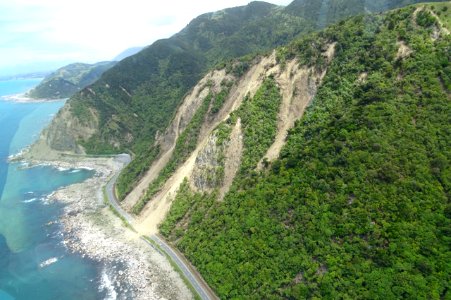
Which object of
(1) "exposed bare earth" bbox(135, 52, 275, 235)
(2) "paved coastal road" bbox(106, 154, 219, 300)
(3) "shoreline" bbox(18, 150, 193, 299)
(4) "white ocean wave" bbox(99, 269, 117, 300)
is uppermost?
(1) "exposed bare earth" bbox(135, 52, 275, 235)

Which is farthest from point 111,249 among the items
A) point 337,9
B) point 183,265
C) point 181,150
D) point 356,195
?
point 337,9

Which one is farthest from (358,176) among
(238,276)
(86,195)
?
(86,195)

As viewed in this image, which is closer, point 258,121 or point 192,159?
point 258,121

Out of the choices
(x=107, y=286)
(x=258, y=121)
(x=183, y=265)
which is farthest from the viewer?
(x=258, y=121)

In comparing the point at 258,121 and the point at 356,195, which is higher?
the point at 258,121

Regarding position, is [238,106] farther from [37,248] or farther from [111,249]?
[37,248]

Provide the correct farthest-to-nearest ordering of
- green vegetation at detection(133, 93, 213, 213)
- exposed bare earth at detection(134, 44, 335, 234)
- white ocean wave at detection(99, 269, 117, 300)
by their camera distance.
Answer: green vegetation at detection(133, 93, 213, 213) < exposed bare earth at detection(134, 44, 335, 234) < white ocean wave at detection(99, 269, 117, 300)

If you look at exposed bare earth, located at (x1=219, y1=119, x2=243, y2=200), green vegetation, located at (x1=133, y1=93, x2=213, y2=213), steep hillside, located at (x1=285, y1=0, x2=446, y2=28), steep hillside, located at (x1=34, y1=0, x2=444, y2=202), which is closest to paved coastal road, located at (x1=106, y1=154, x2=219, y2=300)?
green vegetation, located at (x1=133, y1=93, x2=213, y2=213)

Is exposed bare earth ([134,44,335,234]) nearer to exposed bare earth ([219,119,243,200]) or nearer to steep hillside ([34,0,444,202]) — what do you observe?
exposed bare earth ([219,119,243,200])

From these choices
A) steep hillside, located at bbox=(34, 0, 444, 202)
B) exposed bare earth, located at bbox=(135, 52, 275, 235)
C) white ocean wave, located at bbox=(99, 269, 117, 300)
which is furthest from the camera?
steep hillside, located at bbox=(34, 0, 444, 202)
